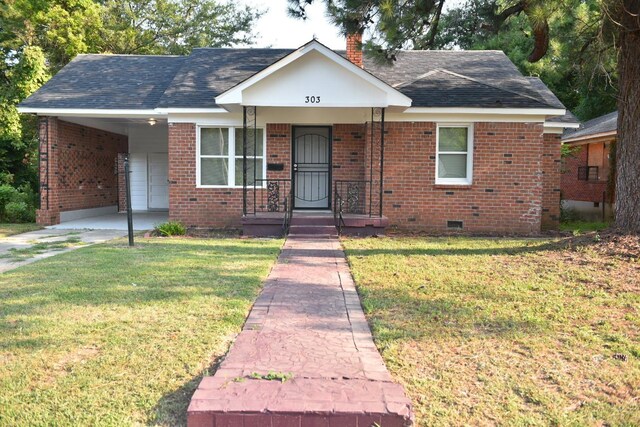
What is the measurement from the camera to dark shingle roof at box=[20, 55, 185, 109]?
13.5 m

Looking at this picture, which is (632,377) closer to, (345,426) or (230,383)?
(345,426)

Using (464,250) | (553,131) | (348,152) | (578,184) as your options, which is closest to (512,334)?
(464,250)

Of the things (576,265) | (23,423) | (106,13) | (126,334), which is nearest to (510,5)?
(576,265)

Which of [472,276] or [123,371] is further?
[472,276]

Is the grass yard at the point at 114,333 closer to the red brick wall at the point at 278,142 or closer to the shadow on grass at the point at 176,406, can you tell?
the shadow on grass at the point at 176,406

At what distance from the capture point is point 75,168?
15328mm

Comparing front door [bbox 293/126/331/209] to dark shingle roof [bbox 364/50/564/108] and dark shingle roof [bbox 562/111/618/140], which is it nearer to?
dark shingle roof [bbox 364/50/564/108]

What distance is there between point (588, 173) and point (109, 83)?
19068 millimetres

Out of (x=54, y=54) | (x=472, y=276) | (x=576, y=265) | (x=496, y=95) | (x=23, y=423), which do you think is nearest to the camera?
(x=23, y=423)

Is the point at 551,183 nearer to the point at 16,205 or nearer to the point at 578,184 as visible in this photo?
the point at 578,184

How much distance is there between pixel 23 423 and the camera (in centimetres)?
305

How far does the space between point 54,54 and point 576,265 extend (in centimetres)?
2345

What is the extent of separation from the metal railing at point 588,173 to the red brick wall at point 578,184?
18 centimetres

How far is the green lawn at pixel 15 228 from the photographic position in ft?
39.8
